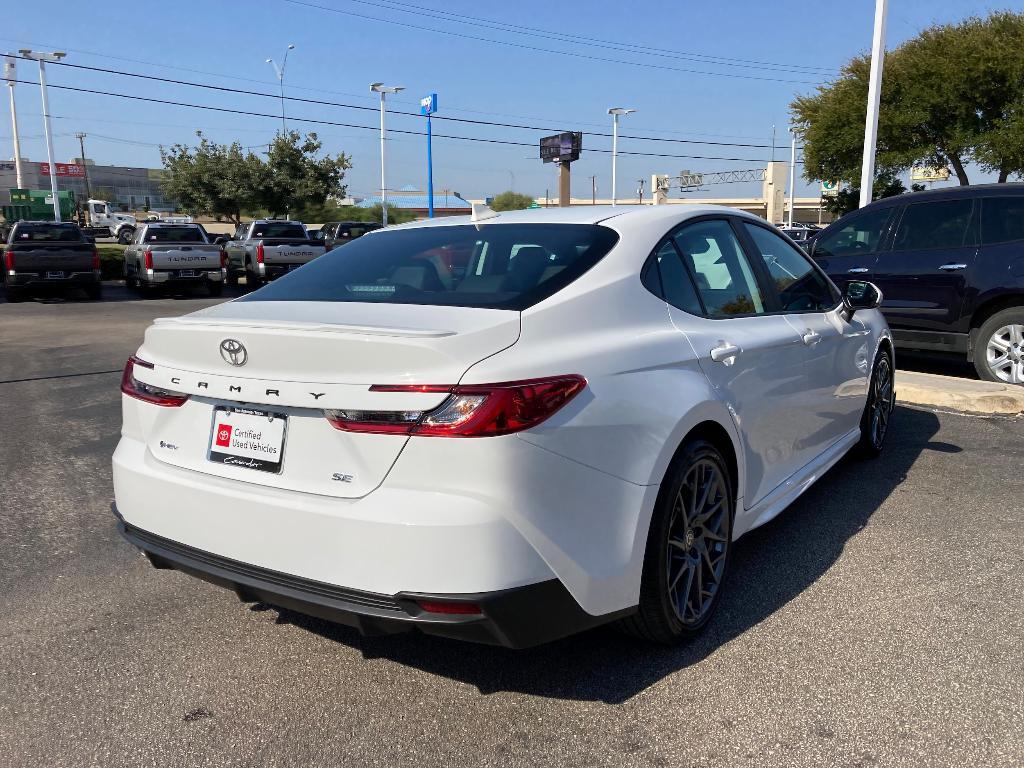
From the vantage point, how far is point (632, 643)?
125 inches

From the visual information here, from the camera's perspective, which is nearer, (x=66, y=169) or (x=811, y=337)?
(x=811, y=337)

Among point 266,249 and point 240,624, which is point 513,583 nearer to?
point 240,624

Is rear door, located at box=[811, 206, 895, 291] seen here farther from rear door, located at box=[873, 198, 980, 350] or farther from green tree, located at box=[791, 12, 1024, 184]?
green tree, located at box=[791, 12, 1024, 184]

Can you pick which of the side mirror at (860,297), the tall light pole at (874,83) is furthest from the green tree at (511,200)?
the side mirror at (860,297)

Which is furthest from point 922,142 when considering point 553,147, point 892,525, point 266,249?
point 892,525

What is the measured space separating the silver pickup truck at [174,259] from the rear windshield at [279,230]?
2311mm

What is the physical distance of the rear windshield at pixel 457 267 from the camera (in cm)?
289

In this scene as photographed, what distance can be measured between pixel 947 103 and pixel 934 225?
Result: 62.8 feet

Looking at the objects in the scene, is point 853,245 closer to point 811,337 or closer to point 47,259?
point 811,337

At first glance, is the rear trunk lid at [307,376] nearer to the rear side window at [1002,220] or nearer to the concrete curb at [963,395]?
the concrete curb at [963,395]

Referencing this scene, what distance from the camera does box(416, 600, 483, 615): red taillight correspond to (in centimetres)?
234

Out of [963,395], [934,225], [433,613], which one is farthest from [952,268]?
[433,613]

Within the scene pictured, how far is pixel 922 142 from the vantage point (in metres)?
25.5

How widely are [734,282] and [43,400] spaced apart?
6.65 meters
